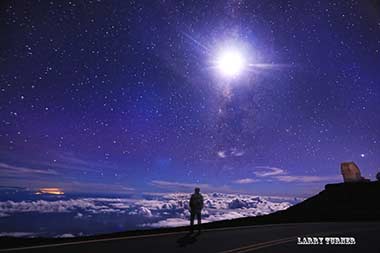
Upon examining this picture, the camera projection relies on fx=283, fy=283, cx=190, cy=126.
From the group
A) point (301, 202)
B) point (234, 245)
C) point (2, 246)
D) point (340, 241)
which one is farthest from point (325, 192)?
point (2, 246)

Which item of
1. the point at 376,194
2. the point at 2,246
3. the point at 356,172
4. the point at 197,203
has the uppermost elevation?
the point at 356,172

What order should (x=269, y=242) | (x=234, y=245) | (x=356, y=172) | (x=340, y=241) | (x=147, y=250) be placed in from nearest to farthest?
1. (x=147, y=250)
2. (x=234, y=245)
3. (x=269, y=242)
4. (x=340, y=241)
5. (x=356, y=172)

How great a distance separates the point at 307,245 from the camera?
953 cm

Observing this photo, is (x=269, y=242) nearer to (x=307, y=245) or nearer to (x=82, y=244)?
(x=307, y=245)

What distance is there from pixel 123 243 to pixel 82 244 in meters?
1.30

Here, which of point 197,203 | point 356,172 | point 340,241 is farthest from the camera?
point 356,172

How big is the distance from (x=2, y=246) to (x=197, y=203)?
7075 millimetres

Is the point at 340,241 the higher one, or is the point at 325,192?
the point at 325,192

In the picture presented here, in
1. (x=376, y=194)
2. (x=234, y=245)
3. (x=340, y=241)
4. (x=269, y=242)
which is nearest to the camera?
(x=234, y=245)

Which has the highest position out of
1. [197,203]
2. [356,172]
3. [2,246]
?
[356,172]

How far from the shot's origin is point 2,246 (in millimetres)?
8438

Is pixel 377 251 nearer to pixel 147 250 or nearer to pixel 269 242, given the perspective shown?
pixel 269 242

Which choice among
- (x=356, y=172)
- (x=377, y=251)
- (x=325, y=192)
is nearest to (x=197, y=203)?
(x=377, y=251)

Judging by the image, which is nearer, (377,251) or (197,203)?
(377,251)
